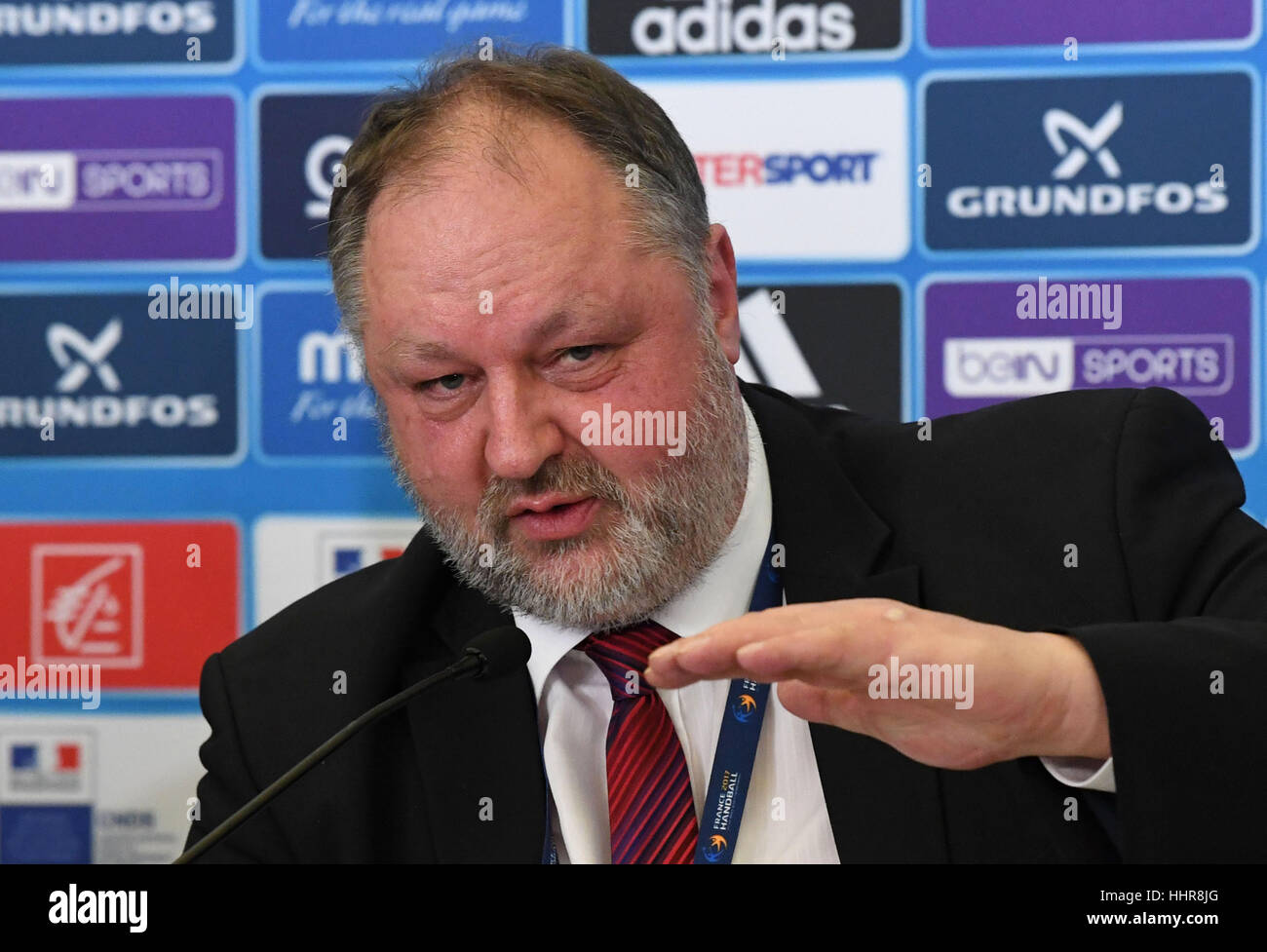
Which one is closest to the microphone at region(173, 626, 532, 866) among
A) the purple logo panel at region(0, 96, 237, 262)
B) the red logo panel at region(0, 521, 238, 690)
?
the red logo panel at region(0, 521, 238, 690)

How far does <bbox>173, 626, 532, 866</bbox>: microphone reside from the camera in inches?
34.0

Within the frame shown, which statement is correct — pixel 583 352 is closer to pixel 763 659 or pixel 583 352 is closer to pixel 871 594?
pixel 871 594

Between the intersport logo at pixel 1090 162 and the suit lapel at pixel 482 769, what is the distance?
902mm

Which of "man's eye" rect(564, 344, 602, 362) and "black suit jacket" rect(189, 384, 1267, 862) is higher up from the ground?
"man's eye" rect(564, 344, 602, 362)

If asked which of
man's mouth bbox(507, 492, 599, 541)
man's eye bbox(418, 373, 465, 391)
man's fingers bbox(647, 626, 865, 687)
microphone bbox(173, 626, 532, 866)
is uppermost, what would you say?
man's eye bbox(418, 373, 465, 391)

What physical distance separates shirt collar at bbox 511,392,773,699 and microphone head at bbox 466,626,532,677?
0.22 metres

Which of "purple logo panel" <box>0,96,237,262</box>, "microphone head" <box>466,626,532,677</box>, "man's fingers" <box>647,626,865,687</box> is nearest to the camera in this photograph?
"man's fingers" <box>647,626,865,687</box>

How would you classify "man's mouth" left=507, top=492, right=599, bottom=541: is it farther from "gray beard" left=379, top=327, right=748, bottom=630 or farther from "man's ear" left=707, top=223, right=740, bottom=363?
"man's ear" left=707, top=223, right=740, bottom=363

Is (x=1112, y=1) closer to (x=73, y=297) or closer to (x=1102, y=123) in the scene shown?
(x=1102, y=123)

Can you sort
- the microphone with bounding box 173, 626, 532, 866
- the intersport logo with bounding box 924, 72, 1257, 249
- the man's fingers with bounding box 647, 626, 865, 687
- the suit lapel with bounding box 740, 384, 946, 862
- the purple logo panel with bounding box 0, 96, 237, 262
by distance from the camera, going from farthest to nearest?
the purple logo panel with bounding box 0, 96, 237, 262, the intersport logo with bounding box 924, 72, 1257, 249, the suit lapel with bounding box 740, 384, 946, 862, the microphone with bounding box 173, 626, 532, 866, the man's fingers with bounding box 647, 626, 865, 687

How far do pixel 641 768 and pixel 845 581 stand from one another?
0.25m

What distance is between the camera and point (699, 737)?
3.93 feet
